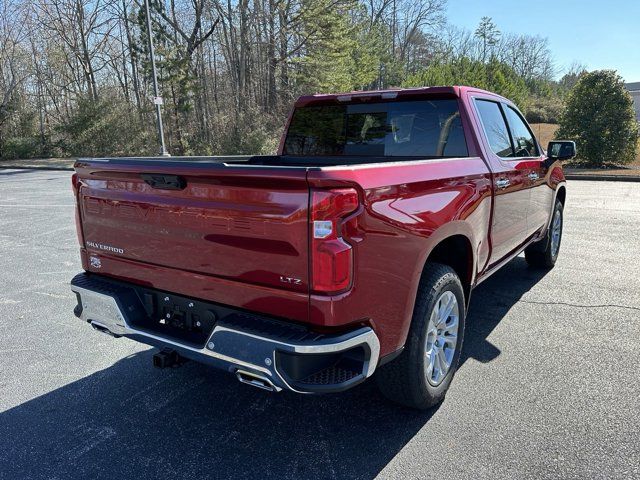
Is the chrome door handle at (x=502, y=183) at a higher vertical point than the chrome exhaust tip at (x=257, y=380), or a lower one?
higher

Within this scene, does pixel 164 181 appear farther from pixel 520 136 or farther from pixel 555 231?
pixel 555 231

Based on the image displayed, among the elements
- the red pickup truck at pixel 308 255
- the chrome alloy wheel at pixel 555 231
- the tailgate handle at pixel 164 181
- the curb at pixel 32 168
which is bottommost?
the curb at pixel 32 168

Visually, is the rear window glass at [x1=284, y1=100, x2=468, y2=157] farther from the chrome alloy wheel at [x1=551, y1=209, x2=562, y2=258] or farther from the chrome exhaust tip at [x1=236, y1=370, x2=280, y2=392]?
the chrome alloy wheel at [x1=551, y1=209, x2=562, y2=258]

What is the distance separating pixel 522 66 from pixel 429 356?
247ft

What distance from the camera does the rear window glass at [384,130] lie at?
12.3 ft

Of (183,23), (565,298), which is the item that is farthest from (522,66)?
(565,298)

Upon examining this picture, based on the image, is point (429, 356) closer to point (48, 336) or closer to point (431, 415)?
point (431, 415)

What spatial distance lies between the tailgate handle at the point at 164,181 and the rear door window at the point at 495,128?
99.1 inches

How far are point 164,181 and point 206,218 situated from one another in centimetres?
35

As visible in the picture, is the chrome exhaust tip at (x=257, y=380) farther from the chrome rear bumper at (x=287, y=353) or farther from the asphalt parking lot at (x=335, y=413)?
the asphalt parking lot at (x=335, y=413)

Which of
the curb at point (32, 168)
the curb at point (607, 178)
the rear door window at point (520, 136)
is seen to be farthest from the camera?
the curb at point (32, 168)

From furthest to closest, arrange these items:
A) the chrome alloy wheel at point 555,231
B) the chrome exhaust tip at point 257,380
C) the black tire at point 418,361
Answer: the chrome alloy wheel at point 555,231
the black tire at point 418,361
the chrome exhaust tip at point 257,380

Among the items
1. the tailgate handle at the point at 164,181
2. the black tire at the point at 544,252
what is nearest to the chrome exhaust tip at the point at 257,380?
the tailgate handle at the point at 164,181

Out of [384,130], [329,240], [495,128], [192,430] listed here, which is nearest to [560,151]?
[495,128]
